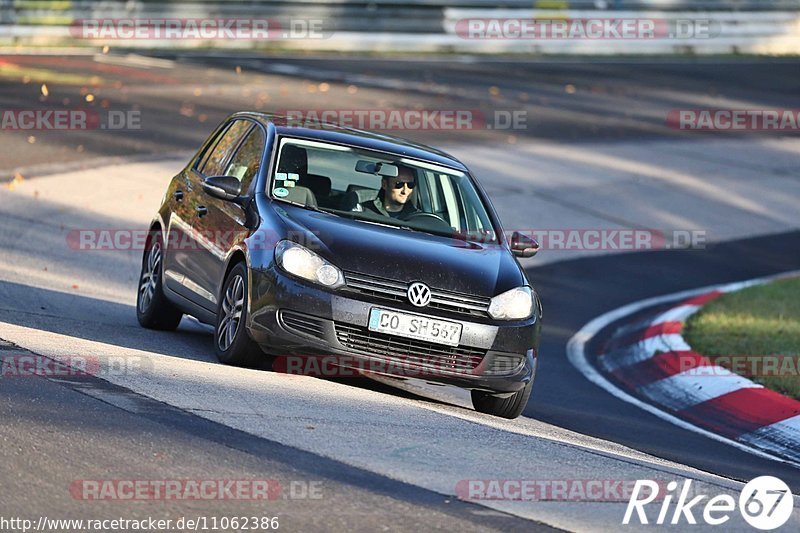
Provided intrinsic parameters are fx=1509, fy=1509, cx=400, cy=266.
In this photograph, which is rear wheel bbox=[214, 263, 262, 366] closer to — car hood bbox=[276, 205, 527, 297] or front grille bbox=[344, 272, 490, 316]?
car hood bbox=[276, 205, 527, 297]

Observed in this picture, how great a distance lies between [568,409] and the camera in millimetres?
9977

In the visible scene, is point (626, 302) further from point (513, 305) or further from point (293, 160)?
point (513, 305)

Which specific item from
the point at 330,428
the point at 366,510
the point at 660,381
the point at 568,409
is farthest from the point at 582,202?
the point at 366,510

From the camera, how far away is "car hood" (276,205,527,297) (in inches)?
340

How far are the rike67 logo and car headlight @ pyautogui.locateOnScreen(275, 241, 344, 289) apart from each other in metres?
2.29

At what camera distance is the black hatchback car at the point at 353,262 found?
28.0 feet

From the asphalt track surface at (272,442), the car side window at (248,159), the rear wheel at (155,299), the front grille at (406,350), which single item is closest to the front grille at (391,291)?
the front grille at (406,350)

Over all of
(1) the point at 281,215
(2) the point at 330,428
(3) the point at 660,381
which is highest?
(1) the point at 281,215

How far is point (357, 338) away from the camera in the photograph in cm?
Result: 851

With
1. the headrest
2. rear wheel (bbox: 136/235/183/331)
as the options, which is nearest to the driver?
the headrest

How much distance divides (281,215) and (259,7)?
2258 centimetres

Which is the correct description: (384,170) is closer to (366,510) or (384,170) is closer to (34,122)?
(366,510)

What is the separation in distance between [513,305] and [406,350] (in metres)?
0.75

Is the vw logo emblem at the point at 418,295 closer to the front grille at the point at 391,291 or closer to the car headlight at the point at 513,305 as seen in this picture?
the front grille at the point at 391,291
